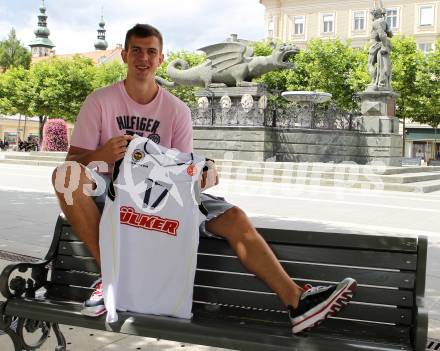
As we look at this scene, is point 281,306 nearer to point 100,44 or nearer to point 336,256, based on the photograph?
point 336,256

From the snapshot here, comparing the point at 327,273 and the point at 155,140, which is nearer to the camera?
the point at 327,273

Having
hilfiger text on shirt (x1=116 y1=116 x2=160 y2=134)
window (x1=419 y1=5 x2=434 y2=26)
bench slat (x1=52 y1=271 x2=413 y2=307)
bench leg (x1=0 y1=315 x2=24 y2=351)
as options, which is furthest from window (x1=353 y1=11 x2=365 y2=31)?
bench leg (x1=0 y1=315 x2=24 y2=351)

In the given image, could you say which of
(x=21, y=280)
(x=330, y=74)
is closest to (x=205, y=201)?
(x=21, y=280)

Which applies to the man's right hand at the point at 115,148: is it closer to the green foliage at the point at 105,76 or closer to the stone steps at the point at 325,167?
the stone steps at the point at 325,167

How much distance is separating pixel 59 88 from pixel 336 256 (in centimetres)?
4937

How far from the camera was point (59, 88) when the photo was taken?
Result: 4897 centimetres

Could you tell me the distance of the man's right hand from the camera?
255 centimetres

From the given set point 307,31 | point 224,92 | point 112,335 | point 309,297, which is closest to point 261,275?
point 309,297

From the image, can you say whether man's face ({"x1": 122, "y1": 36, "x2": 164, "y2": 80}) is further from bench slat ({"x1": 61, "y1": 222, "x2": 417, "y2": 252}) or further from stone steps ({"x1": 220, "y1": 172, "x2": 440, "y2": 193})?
stone steps ({"x1": 220, "y1": 172, "x2": 440, "y2": 193})

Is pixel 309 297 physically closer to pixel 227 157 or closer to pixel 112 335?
pixel 112 335

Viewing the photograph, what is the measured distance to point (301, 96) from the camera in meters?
24.8

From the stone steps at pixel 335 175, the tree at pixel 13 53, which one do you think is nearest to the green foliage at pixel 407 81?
the stone steps at pixel 335 175

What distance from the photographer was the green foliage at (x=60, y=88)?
1929 inches

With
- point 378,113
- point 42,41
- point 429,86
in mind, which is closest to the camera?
point 378,113
